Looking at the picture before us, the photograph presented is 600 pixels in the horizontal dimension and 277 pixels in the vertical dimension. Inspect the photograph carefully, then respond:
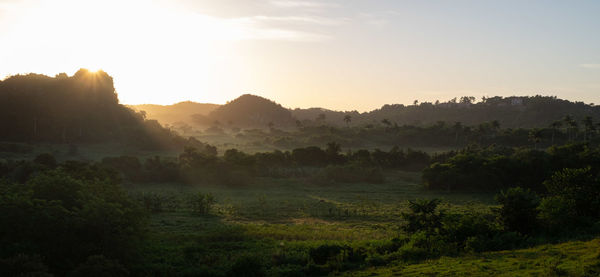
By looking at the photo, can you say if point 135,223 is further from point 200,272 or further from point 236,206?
point 236,206

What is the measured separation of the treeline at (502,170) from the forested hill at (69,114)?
68.9 m

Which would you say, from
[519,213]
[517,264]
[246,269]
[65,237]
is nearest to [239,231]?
[246,269]

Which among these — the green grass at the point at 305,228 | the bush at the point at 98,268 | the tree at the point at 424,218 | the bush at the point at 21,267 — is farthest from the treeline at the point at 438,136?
the bush at the point at 21,267

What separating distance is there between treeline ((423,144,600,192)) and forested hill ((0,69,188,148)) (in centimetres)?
6891

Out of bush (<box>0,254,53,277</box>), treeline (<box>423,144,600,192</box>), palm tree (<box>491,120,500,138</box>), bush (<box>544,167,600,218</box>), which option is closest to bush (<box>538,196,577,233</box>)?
bush (<box>544,167,600,218</box>)

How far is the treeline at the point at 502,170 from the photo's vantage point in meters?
66.1

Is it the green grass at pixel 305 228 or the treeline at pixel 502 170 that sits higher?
the treeline at pixel 502 170

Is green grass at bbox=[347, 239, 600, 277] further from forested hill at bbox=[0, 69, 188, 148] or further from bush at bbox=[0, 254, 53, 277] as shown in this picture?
forested hill at bbox=[0, 69, 188, 148]

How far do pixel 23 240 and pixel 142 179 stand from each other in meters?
49.8

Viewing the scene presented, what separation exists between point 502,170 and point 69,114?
317ft

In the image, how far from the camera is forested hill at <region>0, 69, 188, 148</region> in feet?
340

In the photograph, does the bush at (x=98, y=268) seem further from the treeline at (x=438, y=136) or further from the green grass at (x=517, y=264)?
the treeline at (x=438, y=136)

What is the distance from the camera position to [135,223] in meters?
24.4

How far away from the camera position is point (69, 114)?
112250mm
